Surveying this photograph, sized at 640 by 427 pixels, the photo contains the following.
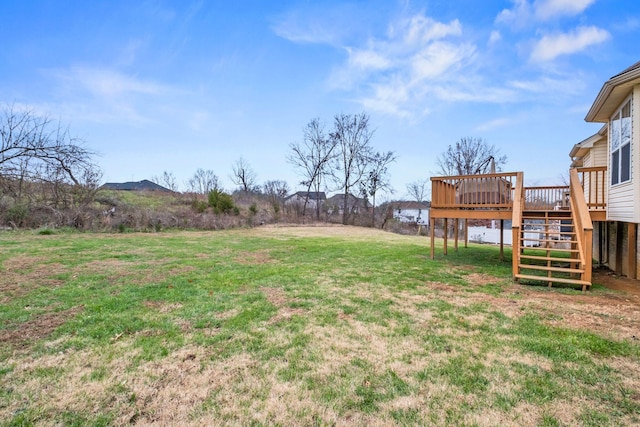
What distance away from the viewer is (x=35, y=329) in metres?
3.15

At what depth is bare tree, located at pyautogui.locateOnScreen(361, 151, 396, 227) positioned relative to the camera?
28.0 metres

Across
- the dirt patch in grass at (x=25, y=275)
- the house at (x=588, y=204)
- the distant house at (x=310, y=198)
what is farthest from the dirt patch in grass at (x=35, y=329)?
the distant house at (x=310, y=198)

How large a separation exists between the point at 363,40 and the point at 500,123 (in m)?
11.4

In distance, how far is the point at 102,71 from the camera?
10125mm

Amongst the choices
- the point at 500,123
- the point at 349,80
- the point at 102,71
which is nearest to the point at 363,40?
the point at 349,80

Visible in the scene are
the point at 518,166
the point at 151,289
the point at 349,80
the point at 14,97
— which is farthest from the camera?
the point at 518,166

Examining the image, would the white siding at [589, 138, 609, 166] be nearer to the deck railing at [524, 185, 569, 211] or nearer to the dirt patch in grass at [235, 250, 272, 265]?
the deck railing at [524, 185, 569, 211]

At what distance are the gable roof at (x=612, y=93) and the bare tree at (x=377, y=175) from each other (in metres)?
20.8

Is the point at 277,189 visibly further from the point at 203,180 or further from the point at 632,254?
the point at 632,254

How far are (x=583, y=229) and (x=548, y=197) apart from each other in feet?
16.8

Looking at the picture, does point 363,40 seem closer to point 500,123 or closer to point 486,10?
point 486,10

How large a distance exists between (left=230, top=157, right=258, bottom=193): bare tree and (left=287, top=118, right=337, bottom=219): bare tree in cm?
572

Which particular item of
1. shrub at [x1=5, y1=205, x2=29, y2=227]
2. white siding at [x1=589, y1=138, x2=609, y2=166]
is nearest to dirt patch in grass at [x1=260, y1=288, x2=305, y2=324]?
white siding at [x1=589, y1=138, x2=609, y2=166]

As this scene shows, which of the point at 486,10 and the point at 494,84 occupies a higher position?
the point at 486,10
